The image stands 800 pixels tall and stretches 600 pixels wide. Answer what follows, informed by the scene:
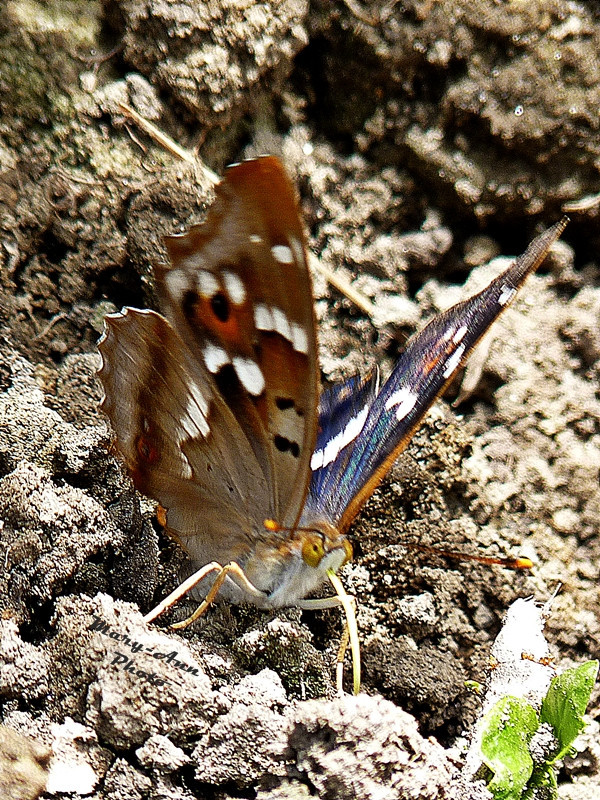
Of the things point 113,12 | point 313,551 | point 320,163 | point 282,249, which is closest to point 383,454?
point 313,551

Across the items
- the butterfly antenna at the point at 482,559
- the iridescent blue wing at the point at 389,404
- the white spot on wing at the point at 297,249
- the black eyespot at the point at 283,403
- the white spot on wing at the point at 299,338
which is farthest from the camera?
the butterfly antenna at the point at 482,559

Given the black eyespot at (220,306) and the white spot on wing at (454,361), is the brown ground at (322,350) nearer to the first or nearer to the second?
the white spot on wing at (454,361)

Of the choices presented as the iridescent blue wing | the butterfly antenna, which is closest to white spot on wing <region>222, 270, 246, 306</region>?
the iridescent blue wing

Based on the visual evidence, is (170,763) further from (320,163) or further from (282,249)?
(320,163)

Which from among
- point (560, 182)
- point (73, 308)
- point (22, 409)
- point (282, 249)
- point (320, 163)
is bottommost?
point (22, 409)

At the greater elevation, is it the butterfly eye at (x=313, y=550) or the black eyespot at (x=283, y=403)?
the black eyespot at (x=283, y=403)

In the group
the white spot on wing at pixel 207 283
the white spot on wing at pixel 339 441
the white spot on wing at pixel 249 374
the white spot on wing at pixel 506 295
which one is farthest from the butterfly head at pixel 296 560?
the white spot on wing at pixel 506 295

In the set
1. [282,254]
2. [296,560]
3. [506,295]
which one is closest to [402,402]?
[506,295]
